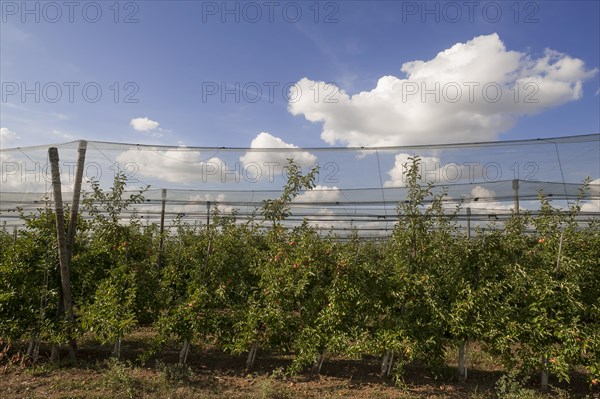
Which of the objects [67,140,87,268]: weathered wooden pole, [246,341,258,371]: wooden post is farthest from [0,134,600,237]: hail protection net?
[246,341,258,371]: wooden post

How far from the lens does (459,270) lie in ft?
19.1

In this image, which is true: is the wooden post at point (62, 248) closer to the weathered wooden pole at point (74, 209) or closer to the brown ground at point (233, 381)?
the weathered wooden pole at point (74, 209)

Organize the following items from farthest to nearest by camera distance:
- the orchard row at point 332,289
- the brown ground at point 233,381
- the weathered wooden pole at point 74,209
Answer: the weathered wooden pole at point 74,209 < the orchard row at point 332,289 < the brown ground at point 233,381

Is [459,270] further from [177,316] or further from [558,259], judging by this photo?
[177,316]

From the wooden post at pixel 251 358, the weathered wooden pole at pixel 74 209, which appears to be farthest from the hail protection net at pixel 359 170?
the wooden post at pixel 251 358

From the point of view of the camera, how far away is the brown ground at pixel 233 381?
5.24 meters

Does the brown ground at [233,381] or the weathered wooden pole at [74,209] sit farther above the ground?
the weathered wooden pole at [74,209]

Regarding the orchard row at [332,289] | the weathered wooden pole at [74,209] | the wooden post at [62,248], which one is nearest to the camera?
the orchard row at [332,289]

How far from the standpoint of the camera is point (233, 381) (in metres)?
5.84

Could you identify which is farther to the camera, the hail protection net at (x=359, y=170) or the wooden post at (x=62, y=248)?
the hail protection net at (x=359, y=170)

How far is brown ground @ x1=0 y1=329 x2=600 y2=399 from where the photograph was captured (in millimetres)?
5242

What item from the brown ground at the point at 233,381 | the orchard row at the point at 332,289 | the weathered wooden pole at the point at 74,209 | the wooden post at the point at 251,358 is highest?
the weathered wooden pole at the point at 74,209

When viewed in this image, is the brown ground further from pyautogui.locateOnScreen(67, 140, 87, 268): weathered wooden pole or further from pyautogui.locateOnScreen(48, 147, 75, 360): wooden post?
pyautogui.locateOnScreen(67, 140, 87, 268): weathered wooden pole

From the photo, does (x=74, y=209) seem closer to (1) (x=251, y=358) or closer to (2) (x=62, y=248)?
(2) (x=62, y=248)
